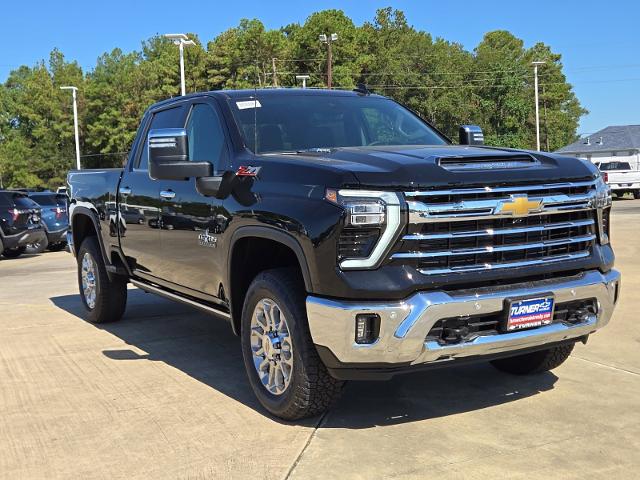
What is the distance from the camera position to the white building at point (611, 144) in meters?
58.1

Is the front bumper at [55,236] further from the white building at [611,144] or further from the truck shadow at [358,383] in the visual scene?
the white building at [611,144]

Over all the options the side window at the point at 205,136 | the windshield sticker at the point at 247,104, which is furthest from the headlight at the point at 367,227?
the windshield sticker at the point at 247,104

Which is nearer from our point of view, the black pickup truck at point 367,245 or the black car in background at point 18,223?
the black pickup truck at point 367,245

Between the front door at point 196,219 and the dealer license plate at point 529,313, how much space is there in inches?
75.1

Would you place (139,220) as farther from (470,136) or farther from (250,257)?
(470,136)

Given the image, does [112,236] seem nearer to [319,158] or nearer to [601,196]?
[319,158]

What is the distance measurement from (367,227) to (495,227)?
0.74m

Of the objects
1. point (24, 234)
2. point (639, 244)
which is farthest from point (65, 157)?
point (639, 244)

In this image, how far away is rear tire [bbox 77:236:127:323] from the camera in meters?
7.23

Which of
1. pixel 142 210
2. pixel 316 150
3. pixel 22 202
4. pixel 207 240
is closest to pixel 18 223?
pixel 22 202

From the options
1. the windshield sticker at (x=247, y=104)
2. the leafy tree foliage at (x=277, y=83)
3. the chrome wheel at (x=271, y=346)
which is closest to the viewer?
the chrome wheel at (x=271, y=346)

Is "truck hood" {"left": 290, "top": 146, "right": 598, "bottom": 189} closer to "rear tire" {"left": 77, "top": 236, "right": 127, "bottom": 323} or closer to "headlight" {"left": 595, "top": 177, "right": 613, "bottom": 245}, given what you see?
"headlight" {"left": 595, "top": 177, "right": 613, "bottom": 245}

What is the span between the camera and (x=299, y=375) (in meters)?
4.06

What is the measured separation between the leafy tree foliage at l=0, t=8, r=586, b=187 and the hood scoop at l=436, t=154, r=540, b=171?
180 ft
